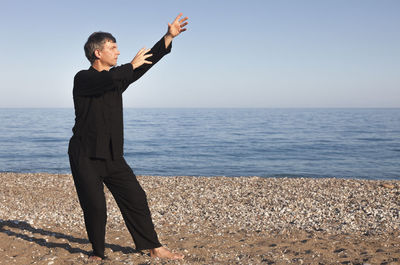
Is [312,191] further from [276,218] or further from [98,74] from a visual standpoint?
[98,74]

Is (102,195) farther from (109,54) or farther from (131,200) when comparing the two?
(109,54)

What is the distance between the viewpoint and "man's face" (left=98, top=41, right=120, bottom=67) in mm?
3980

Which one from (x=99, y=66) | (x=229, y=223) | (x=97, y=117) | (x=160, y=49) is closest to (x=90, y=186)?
(x=97, y=117)

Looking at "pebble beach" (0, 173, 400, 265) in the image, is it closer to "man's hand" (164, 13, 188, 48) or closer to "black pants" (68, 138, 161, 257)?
"black pants" (68, 138, 161, 257)

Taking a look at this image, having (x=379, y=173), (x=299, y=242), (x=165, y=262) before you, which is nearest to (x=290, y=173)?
(x=379, y=173)

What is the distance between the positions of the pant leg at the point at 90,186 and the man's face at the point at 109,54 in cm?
96

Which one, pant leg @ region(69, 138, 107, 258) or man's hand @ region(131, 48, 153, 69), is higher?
man's hand @ region(131, 48, 153, 69)

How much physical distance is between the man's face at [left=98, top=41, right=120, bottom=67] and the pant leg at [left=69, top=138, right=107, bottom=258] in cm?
96

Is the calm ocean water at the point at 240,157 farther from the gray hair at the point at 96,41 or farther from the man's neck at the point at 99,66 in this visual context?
the gray hair at the point at 96,41

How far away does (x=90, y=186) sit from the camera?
4.05 meters

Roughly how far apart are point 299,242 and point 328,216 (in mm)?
2471

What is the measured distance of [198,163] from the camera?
80.3ft

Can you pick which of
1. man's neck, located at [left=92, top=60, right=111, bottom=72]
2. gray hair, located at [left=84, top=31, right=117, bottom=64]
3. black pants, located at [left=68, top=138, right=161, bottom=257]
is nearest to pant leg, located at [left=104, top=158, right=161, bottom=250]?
black pants, located at [left=68, top=138, right=161, bottom=257]

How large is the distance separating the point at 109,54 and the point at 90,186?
1397 mm
